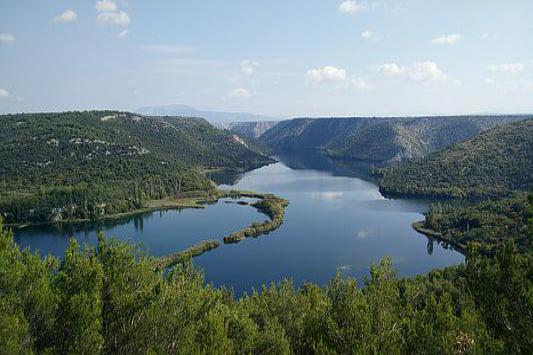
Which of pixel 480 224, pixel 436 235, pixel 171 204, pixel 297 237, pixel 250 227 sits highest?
pixel 171 204

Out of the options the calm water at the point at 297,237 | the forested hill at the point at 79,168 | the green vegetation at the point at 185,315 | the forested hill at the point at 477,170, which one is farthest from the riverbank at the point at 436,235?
the green vegetation at the point at 185,315

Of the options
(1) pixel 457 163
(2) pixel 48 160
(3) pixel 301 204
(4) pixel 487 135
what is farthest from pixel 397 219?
(2) pixel 48 160

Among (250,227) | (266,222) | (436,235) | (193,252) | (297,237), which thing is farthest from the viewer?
(266,222)

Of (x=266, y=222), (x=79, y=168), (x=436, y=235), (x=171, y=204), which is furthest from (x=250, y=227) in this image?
(x=79, y=168)

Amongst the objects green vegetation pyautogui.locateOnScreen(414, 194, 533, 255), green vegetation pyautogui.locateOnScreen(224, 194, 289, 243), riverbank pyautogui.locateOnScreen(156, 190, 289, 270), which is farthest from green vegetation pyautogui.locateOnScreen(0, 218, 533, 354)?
green vegetation pyautogui.locateOnScreen(224, 194, 289, 243)

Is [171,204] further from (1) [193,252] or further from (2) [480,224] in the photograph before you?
(2) [480,224]

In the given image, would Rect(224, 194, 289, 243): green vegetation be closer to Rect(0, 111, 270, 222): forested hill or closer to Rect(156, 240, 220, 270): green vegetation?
Rect(156, 240, 220, 270): green vegetation
